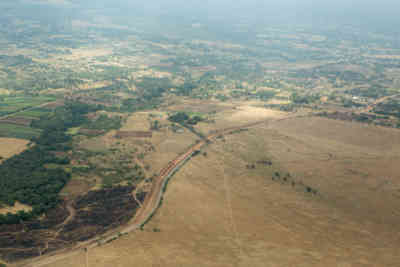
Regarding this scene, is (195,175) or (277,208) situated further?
(195,175)

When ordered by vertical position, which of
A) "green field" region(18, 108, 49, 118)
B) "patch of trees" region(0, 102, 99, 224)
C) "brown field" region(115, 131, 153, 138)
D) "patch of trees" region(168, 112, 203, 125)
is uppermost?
"patch of trees" region(168, 112, 203, 125)

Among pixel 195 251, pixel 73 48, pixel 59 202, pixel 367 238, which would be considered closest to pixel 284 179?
pixel 367 238

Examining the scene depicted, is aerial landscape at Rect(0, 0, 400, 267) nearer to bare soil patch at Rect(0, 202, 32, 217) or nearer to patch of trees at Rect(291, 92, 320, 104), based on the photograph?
bare soil patch at Rect(0, 202, 32, 217)

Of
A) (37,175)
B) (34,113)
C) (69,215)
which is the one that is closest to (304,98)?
(34,113)

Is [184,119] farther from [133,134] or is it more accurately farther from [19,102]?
[19,102]

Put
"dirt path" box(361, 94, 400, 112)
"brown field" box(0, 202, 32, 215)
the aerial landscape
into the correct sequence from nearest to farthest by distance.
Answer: the aerial landscape
"brown field" box(0, 202, 32, 215)
"dirt path" box(361, 94, 400, 112)

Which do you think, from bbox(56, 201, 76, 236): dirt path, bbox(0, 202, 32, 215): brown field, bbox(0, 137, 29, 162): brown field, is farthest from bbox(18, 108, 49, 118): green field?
bbox(56, 201, 76, 236): dirt path

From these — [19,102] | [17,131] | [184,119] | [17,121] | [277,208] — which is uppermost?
[19,102]
